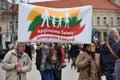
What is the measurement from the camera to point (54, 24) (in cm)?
957

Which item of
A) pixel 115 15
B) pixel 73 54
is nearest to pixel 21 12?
pixel 73 54

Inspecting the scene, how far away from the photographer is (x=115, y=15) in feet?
368

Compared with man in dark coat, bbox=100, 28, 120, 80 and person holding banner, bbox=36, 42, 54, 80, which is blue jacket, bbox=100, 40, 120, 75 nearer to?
man in dark coat, bbox=100, 28, 120, 80

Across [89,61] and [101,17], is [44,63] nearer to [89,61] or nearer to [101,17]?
[89,61]

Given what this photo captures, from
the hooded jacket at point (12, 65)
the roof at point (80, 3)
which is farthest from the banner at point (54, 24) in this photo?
the roof at point (80, 3)

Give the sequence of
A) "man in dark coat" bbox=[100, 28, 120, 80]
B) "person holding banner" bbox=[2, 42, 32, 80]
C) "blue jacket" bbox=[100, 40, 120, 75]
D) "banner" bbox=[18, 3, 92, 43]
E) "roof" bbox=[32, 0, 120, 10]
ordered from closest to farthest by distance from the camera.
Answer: "man in dark coat" bbox=[100, 28, 120, 80] → "blue jacket" bbox=[100, 40, 120, 75] → "person holding banner" bbox=[2, 42, 32, 80] → "banner" bbox=[18, 3, 92, 43] → "roof" bbox=[32, 0, 120, 10]

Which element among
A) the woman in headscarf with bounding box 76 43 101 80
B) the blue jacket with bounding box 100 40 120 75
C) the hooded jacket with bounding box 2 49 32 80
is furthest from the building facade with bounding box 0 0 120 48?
the blue jacket with bounding box 100 40 120 75

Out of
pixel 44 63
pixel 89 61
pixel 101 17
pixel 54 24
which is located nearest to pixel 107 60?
pixel 89 61

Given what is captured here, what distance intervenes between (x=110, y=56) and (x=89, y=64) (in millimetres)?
1051

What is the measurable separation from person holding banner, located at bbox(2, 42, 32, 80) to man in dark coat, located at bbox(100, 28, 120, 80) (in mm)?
1623

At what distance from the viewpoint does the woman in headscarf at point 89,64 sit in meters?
9.08

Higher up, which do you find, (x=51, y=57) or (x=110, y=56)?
(x=110, y=56)

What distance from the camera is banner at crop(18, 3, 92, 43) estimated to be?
9.37 metres

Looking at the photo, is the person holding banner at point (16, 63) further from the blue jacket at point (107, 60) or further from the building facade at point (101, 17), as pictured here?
the building facade at point (101, 17)
